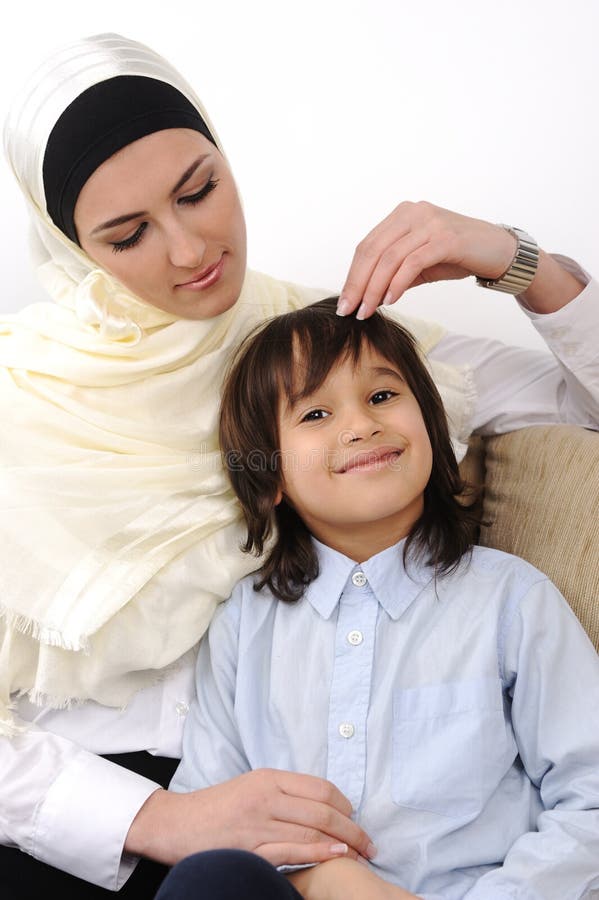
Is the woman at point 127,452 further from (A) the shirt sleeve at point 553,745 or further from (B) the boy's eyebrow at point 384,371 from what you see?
(A) the shirt sleeve at point 553,745

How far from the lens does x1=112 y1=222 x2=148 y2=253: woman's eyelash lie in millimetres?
1567

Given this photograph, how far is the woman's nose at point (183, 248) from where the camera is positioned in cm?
154

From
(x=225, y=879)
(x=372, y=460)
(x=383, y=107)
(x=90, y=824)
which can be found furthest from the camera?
(x=383, y=107)

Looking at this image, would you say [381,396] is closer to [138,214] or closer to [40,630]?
[138,214]

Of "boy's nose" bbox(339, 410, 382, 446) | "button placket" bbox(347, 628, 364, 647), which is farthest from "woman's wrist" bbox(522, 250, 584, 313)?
"button placket" bbox(347, 628, 364, 647)

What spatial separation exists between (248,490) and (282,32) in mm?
1270

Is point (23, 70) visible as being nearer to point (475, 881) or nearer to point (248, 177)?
point (248, 177)

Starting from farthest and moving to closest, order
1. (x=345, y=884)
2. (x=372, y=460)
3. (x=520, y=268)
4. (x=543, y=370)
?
1. (x=543, y=370)
2. (x=520, y=268)
3. (x=372, y=460)
4. (x=345, y=884)

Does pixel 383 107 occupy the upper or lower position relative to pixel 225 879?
upper

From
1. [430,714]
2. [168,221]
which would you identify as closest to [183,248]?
[168,221]

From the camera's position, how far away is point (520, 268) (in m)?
1.75

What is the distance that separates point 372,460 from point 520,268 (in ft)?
1.52

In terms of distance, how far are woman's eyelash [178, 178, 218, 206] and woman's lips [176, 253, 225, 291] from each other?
9 centimetres

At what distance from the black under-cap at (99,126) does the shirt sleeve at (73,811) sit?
2.56ft
